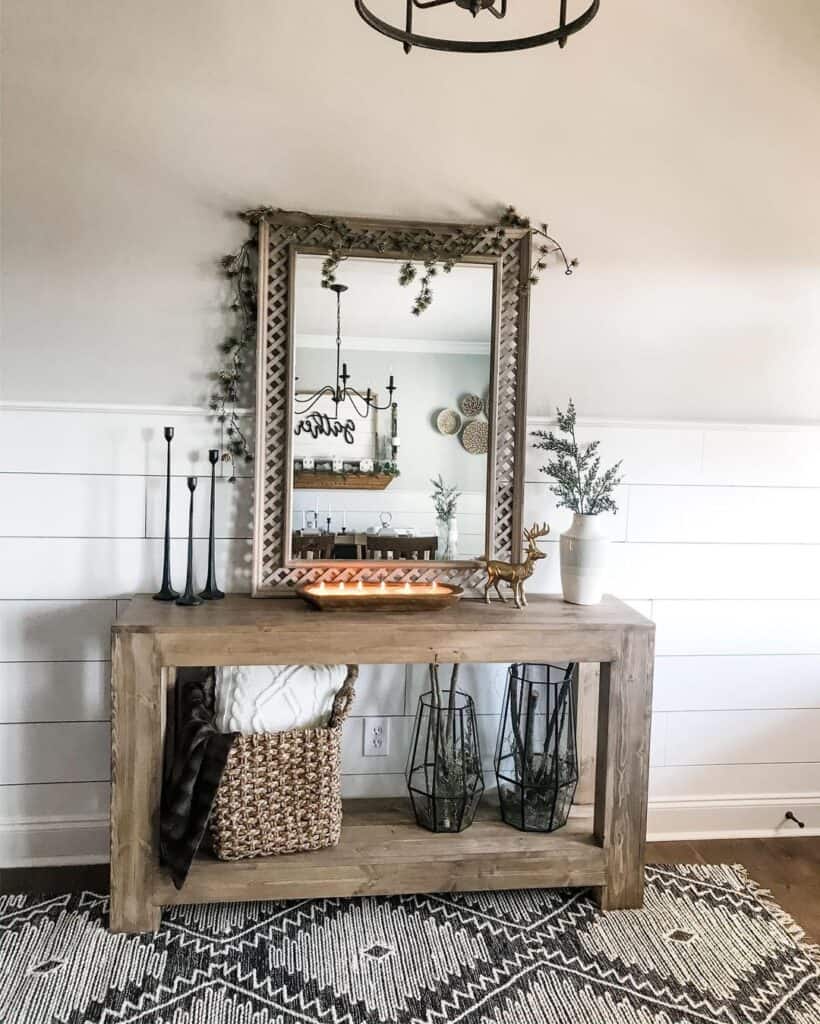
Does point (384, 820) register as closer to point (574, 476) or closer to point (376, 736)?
point (376, 736)

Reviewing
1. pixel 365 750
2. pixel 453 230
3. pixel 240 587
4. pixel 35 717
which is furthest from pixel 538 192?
pixel 35 717

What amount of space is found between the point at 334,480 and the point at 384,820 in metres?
1.04

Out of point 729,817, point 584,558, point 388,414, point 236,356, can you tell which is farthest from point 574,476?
point 729,817

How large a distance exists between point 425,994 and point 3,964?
105 cm

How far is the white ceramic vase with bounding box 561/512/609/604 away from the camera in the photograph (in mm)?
2594

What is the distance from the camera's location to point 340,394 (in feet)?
8.59

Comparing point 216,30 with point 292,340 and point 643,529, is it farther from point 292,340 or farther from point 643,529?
point 643,529

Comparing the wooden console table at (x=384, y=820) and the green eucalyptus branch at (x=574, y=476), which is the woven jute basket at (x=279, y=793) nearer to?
the wooden console table at (x=384, y=820)

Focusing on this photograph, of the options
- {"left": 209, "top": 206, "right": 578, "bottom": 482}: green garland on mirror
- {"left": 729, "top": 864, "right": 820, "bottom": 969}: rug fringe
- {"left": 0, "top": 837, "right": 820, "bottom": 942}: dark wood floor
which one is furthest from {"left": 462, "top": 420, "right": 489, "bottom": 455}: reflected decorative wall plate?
{"left": 729, "top": 864, "right": 820, "bottom": 969}: rug fringe

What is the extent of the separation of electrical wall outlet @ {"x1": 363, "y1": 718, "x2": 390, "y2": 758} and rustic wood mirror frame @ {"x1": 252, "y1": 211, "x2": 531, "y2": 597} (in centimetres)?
51

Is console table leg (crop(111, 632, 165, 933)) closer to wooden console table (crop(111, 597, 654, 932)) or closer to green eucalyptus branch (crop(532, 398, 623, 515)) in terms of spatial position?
wooden console table (crop(111, 597, 654, 932))

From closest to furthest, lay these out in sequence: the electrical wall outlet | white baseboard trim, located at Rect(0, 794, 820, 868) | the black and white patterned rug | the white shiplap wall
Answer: the black and white patterned rug
the white shiplap wall
the electrical wall outlet
white baseboard trim, located at Rect(0, 794, 820, 868)

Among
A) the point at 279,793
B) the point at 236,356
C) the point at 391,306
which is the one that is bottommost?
the point at 279,793

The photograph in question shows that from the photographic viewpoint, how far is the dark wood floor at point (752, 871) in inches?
99.0
